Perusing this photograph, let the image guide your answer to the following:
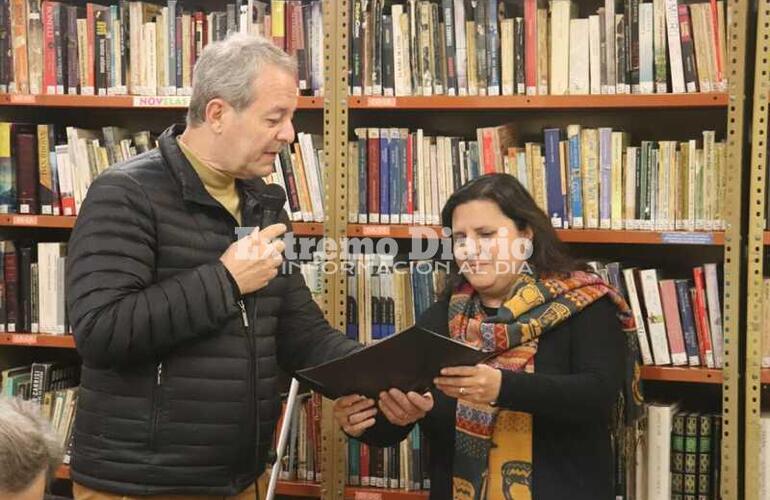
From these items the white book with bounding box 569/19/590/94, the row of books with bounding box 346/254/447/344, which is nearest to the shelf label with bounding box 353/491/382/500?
the row of books with bounding box 346/254/447/344

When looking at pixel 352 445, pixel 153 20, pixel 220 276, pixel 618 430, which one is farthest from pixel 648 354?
pixel 153 20

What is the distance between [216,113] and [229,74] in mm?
83

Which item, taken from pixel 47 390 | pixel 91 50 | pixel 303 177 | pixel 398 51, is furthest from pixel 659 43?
pixel 47 390

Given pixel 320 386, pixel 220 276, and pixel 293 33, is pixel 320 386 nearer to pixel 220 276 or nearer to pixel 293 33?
pixel 220 276

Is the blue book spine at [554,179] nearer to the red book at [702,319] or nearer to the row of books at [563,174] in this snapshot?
the row of books at [563,174]

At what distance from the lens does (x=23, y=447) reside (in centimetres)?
122

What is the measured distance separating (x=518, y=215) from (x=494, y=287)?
188 millimetres

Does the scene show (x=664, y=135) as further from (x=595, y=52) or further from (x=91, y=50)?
(x=91, y=50)

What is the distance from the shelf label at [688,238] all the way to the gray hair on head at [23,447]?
1841 mm

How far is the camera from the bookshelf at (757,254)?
8.45 ft

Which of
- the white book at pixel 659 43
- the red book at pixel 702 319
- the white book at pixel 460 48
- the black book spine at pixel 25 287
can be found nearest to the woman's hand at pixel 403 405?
the red book at pixel 702 319

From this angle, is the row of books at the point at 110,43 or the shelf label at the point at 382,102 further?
the row of books at the point at 110,43

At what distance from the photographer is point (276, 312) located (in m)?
2.17

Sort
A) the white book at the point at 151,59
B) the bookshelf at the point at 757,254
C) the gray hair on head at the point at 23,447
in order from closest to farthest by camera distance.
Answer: the gray hair on head at the point at 23,447 → the bookshelf at the point at 757,254 → the white book at the point at 151,59
